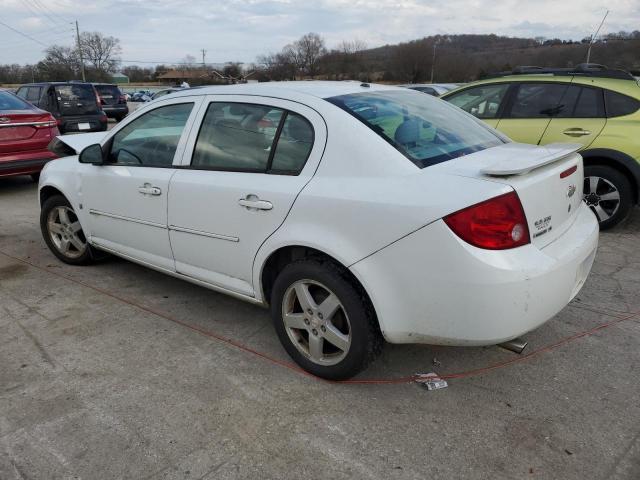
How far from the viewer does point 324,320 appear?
2715mm

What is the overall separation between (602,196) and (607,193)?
0.06 meters

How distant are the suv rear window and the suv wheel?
11.6 metres

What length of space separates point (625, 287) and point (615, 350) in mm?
1172

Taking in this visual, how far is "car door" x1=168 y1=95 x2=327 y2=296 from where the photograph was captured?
2.78m

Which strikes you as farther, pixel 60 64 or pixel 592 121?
pixel 60 64

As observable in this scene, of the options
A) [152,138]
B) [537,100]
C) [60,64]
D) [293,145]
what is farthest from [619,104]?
[60,64]

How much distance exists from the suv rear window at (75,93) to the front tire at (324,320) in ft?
38.6

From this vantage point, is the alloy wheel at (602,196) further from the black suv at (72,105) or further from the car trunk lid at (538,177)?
the black suv at (72,105)

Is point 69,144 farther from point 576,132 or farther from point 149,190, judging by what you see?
point 576,132

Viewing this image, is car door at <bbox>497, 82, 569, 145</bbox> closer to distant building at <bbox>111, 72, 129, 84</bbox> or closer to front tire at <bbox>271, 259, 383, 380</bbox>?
front tire at <bbox>271, 259, 383, 380</bbox>

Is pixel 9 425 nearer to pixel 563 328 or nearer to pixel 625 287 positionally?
pixel 563 328

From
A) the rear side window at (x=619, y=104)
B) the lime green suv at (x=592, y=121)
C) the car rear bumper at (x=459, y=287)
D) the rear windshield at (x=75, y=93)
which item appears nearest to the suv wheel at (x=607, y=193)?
the lime green suv at (x=592, y=121)

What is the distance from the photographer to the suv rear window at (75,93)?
40.4 ft

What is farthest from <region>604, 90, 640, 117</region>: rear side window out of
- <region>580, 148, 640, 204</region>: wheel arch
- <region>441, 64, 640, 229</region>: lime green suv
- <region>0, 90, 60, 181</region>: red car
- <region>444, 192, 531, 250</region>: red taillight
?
<region>0, 90, 60, 181</region>: red car
